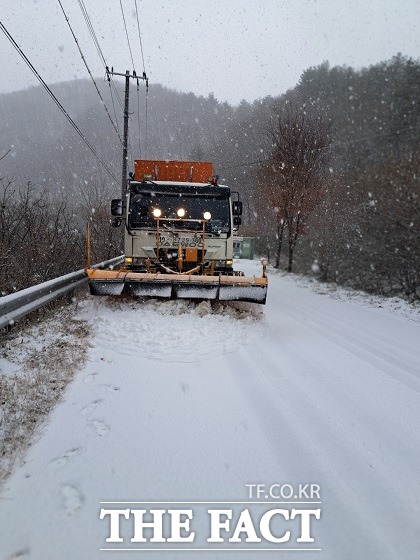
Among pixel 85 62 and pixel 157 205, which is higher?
pixel 85 62

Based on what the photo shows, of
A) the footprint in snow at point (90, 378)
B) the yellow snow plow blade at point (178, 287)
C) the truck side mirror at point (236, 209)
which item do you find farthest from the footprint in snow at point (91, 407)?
the truck side mirror at point (236, 209)

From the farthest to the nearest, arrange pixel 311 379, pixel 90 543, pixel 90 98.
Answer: pixel 90 98, pixel 311 379, pixel 90 543

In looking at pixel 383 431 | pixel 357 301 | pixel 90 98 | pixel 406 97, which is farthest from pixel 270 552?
pixel 90 98

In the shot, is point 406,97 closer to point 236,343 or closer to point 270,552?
point 236,343

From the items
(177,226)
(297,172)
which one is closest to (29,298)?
(177,226)

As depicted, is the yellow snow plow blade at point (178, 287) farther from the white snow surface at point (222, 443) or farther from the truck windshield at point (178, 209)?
the truck windshield at point (178, 209)

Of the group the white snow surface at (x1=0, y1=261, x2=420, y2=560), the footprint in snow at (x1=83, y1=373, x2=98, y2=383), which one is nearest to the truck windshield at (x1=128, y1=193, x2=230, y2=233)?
the white snow surface at (x1=0, y1=261, x2=420, y2=560)

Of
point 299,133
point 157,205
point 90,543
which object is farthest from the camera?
point 299,133

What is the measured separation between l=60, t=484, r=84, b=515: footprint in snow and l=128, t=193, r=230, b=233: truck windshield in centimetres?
621

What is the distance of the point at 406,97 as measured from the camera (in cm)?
3888

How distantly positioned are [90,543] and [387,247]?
1055 centimetres

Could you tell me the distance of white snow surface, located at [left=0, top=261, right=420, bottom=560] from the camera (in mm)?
1947

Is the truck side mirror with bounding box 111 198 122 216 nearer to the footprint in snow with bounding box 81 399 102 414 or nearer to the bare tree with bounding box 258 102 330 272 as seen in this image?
the footprint in snow with bounding box 81 399 102 414

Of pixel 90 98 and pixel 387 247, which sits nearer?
pixel 387 247
